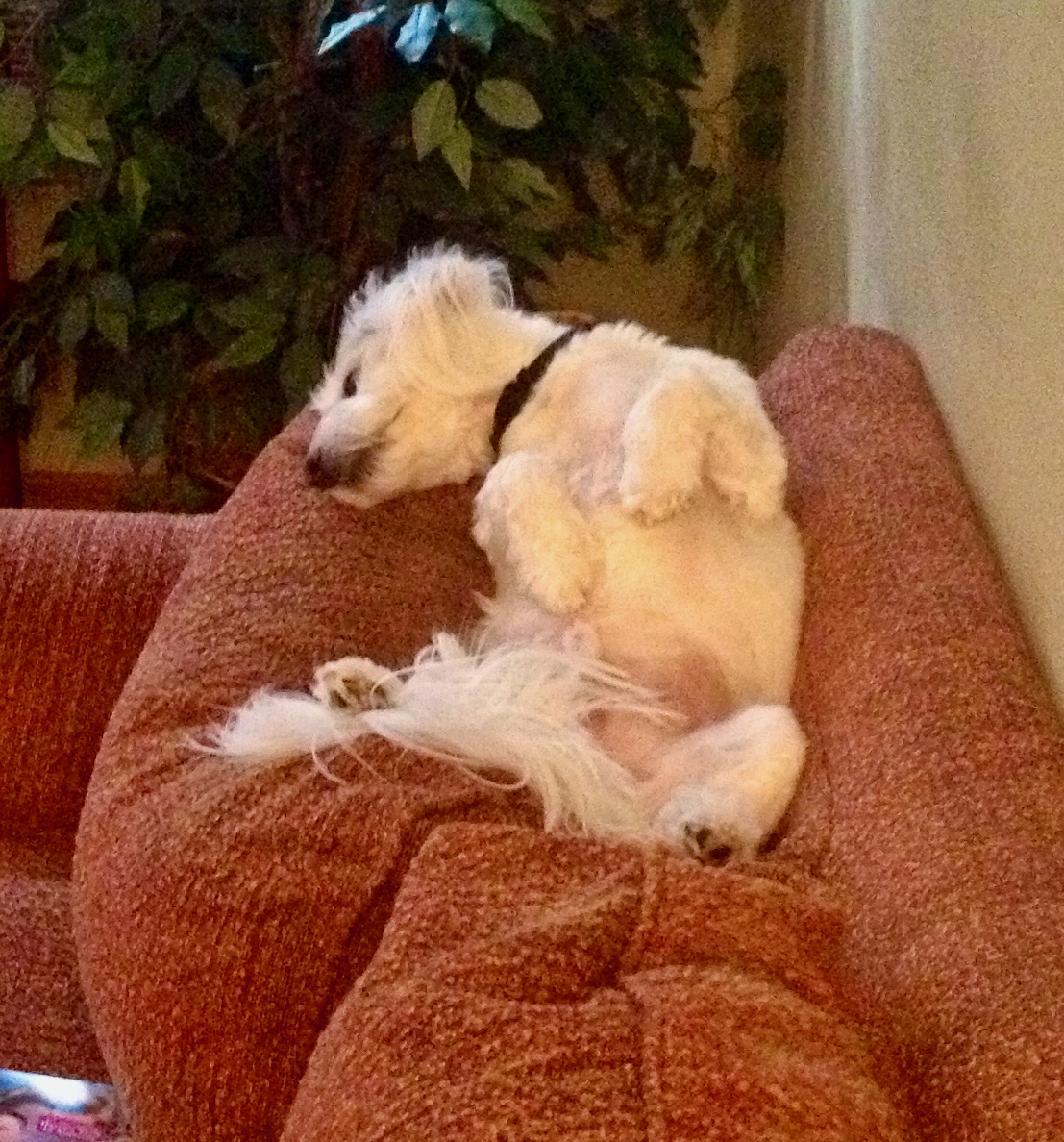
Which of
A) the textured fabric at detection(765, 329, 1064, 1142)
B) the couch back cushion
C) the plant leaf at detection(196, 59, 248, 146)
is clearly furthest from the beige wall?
the plant leaf at detection(196, 59, 248, 146)

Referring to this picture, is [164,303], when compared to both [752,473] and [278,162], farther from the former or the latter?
[752,473]

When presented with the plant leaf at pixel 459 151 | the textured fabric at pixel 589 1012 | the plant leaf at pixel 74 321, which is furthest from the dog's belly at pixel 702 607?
the plant leaf at pixel 74 321

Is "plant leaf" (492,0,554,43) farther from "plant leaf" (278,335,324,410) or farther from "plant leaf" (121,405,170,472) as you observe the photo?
"plant leaf" (121,405,170,472)

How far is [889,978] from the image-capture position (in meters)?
0.91

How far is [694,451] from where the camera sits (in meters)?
1.44

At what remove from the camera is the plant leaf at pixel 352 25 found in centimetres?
209

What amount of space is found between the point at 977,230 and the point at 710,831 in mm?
667

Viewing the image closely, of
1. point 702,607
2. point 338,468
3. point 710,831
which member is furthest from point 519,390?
point 710,831

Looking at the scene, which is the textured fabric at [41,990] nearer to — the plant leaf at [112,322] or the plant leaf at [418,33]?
the plant leaf at [112,322]

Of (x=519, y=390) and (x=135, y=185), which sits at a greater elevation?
(x=135, y=185)

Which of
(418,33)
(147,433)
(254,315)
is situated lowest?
(147,433)

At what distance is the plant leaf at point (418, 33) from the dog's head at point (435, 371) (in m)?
0.61

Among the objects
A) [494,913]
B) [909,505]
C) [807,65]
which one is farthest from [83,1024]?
[807,65]

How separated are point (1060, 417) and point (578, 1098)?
0.69m
